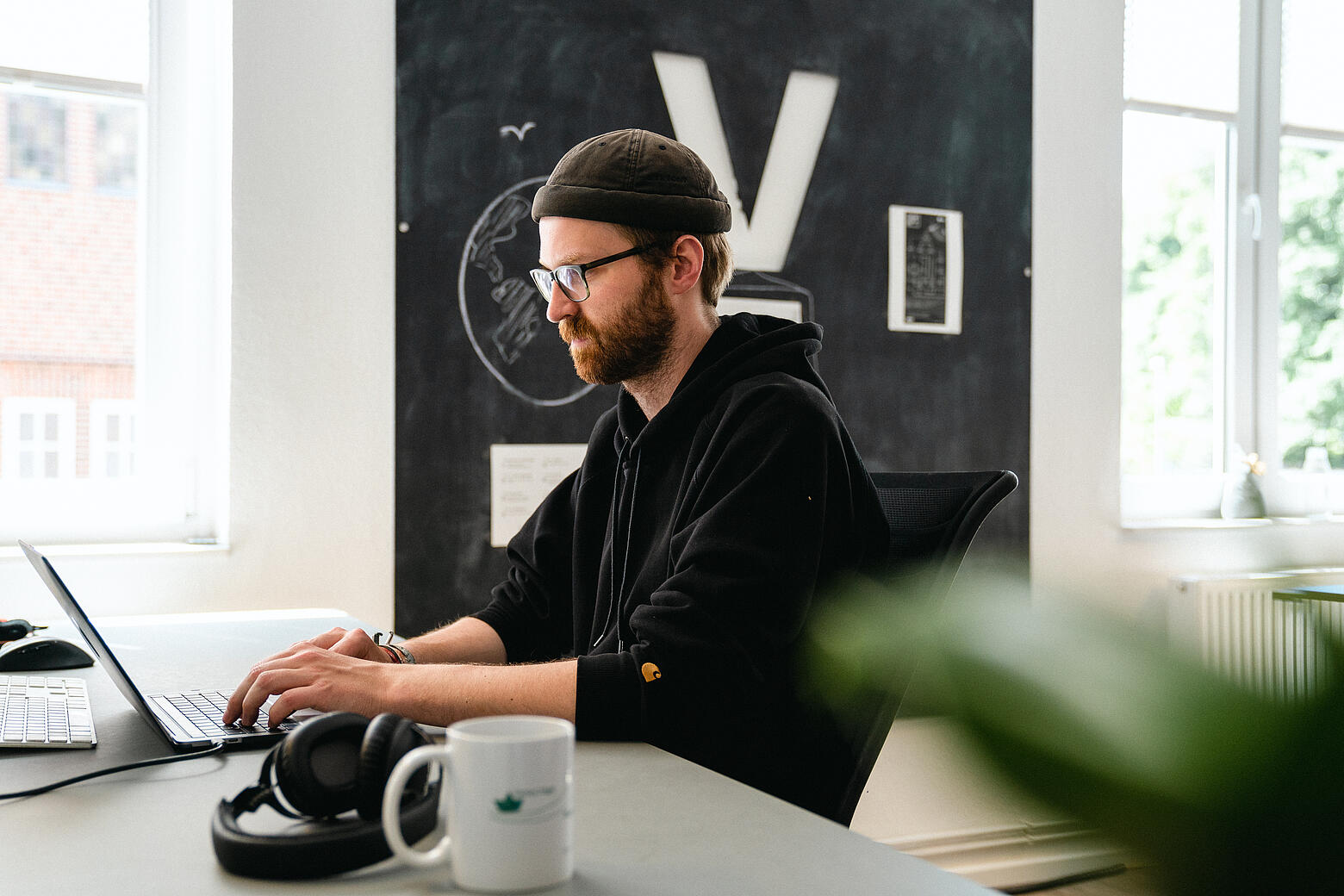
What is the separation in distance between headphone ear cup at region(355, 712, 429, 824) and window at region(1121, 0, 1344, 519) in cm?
302

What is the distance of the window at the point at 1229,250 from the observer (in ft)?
11.2

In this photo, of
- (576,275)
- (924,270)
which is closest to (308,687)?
(576,275)

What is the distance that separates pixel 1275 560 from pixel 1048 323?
9.93 feet

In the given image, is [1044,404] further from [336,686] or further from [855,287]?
[336,686]

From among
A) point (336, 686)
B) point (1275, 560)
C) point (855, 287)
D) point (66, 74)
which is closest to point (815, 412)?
point (336, 686)

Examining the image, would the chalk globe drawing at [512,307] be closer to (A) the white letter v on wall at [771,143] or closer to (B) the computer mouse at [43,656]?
(A) the white letter v on wall at [771,143]

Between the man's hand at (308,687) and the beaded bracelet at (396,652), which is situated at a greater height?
the man's hand at (308,687)

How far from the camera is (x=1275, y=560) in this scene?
26 cm

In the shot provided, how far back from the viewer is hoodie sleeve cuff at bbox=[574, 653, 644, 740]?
1.05 metres

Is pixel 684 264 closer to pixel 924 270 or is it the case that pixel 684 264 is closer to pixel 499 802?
pixel 499 802

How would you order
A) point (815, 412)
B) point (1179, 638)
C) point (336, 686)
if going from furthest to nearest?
point (815, 412), point (336, 686), point (1179, 638)

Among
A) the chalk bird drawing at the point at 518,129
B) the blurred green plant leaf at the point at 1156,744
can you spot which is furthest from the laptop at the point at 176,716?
the chalk bird drawing at the point at 518,129

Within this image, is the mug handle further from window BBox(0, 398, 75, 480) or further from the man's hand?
window BBox(0, 398, 75, 480)

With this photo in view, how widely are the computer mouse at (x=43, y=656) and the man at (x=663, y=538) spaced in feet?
1.34
